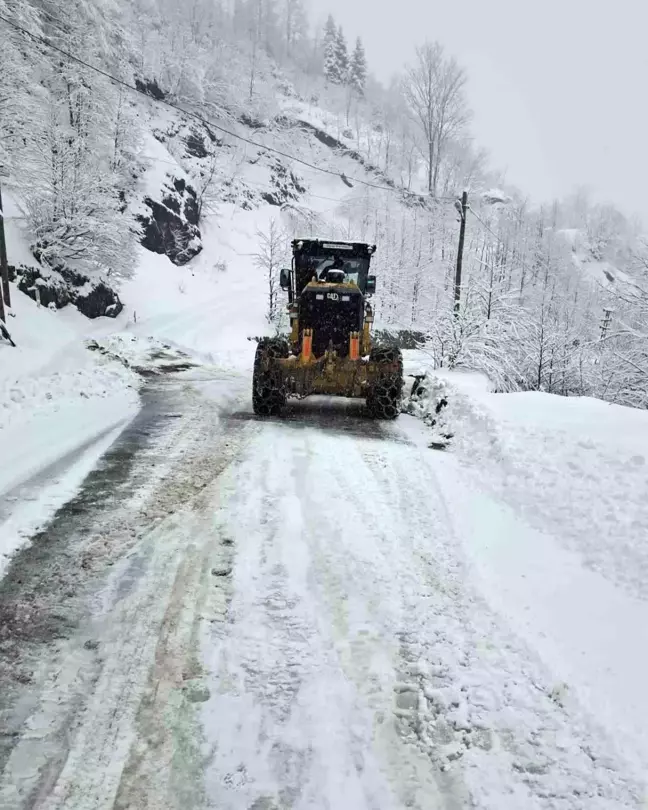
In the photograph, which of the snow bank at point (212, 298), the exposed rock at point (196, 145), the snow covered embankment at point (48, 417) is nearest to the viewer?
the snow covered embankment at point (48, 417)

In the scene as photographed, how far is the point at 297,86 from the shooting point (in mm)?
78250

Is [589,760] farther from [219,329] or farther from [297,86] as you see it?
[297,86]

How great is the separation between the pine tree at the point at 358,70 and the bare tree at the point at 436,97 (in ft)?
102

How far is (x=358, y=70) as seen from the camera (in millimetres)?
83688

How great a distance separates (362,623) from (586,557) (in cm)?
207

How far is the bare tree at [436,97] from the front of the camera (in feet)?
179

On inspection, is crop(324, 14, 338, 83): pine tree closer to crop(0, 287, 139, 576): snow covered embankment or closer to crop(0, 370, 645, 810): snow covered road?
crop(0, 287, 139, 576): snow covered embankment

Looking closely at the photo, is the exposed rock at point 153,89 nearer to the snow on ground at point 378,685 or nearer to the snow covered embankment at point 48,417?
the snow covered embankment at point 48,417

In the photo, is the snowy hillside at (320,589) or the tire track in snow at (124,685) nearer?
the tire track in snow at (124,685)

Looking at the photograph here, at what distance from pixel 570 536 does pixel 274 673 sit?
2.96 metres

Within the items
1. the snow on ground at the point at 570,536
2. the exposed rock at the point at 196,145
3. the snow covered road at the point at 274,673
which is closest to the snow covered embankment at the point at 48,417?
the snow covered road at the point at 274,673

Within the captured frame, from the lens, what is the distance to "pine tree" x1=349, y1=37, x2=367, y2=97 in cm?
8306

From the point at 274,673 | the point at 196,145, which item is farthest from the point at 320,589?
the point at 196,145

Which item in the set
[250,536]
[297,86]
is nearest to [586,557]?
[250,536]
